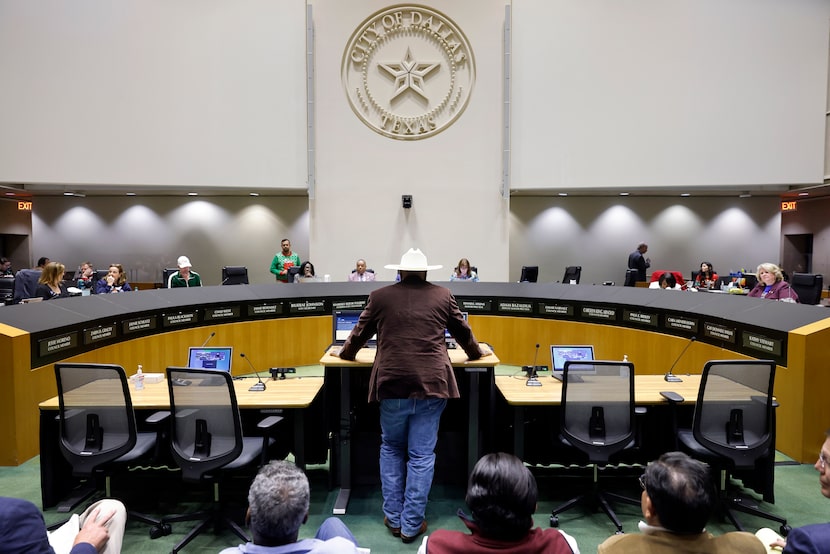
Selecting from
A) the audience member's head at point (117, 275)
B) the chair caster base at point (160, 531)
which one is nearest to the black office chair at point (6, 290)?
the audience member's head at point (117, 275)

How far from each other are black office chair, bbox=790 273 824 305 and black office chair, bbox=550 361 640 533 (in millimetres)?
5312

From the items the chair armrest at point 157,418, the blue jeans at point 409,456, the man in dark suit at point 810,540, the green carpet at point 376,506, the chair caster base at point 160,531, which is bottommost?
the green carpet at point 376,506

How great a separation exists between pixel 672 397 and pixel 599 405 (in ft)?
1.74

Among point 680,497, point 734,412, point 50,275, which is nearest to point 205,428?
point 680,497

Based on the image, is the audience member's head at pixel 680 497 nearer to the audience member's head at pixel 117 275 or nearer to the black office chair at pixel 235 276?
the black office chair at pixel 235 276

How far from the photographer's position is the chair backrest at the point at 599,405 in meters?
2.94

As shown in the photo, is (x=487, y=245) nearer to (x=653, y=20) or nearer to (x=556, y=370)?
(x=653, y=20)

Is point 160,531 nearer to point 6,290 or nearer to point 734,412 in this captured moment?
point 734,412

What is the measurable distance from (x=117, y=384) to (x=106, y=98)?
8267 millimetres

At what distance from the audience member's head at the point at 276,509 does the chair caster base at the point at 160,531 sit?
72.1 inches

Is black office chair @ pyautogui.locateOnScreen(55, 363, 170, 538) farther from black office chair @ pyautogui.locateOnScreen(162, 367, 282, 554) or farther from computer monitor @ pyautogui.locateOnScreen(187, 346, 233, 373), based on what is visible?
computer monitor @ pyautogui.locateOnScreen(187, 346, 233, 373)

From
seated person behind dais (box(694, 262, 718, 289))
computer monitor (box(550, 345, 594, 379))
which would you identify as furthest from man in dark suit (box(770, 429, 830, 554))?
seated person behind dais (box(694, 262, 718, 289))

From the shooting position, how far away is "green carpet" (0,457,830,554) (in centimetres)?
285

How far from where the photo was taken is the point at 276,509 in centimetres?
142
